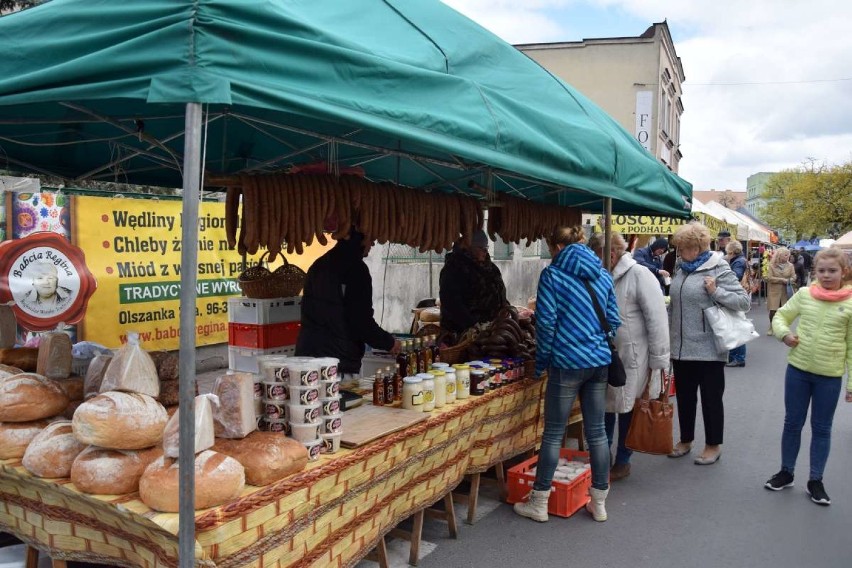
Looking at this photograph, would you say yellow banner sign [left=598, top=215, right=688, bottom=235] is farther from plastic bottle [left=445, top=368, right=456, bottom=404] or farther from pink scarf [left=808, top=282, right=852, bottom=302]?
plastic bottle [left=445, top=368, right=456, bottom=404]

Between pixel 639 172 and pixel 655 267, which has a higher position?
pixel 639 172


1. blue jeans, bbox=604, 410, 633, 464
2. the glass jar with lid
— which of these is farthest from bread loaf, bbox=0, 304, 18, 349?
blue jeans, bbox=604, 410, 633, 464

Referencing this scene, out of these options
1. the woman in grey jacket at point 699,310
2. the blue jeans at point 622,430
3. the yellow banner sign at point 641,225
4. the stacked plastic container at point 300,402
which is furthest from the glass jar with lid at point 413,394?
the yellow banner sign at point 641,225

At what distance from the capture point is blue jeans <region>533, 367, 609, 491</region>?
4102 millimetres

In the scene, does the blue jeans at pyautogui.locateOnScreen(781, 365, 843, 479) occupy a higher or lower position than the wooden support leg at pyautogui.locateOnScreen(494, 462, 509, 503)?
higher

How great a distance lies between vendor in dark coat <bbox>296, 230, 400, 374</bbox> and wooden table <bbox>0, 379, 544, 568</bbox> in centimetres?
97

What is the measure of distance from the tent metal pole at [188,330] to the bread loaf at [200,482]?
121mm

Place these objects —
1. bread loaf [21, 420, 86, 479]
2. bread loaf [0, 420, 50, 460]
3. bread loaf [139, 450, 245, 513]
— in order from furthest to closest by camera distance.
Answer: bread loaf [0, 420, 50, 460] → bread loaf [21, 420, 86, 479] → bread loaf [139, 450, 245, 513]

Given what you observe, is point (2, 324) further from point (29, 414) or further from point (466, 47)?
point (466, 47)

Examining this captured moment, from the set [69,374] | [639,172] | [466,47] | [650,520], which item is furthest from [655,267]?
[69,374]

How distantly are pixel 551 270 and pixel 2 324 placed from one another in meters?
3.29

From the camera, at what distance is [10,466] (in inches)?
105

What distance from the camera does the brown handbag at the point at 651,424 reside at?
486 cm

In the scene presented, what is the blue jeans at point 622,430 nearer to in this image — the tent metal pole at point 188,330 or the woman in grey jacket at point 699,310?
the woman in grey jacket at point 699,310
